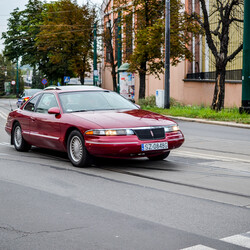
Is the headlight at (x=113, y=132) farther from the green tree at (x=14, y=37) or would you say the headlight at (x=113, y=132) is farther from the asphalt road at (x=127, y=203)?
the green tree at (x=14, y=37)

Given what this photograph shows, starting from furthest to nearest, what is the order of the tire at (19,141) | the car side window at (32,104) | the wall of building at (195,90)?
1. the wall of building at (195,90)
2. the tire at (19,141)
3. the car side window at (32,104)

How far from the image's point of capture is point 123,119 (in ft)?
29.2

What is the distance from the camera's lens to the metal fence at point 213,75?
27.9 meters

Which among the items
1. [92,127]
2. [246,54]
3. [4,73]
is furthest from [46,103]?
[4,73]

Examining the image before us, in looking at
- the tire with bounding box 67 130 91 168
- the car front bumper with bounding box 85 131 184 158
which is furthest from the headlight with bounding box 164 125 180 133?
the tire with bounding box 67 130 91 168

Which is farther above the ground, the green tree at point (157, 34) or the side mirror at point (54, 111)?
the green tree at point (157, 34)

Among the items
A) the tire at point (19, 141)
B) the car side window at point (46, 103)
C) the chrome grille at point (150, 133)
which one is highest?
the car side window at point (46, 103)

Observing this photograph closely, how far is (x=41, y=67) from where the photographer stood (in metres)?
64.0

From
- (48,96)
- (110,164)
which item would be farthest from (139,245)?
(48,96)

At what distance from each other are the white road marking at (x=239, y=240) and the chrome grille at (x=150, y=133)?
3887mm

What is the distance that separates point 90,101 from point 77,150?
133 centimetres

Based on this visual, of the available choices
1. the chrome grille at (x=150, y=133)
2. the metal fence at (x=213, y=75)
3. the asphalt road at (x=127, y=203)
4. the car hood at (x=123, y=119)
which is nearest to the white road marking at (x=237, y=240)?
the asphalt road at (x=127, y=203)

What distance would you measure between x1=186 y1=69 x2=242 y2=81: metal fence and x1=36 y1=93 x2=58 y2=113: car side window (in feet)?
61.1

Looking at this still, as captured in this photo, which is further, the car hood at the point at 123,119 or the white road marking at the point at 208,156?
the white road marking at the point at 208,156
